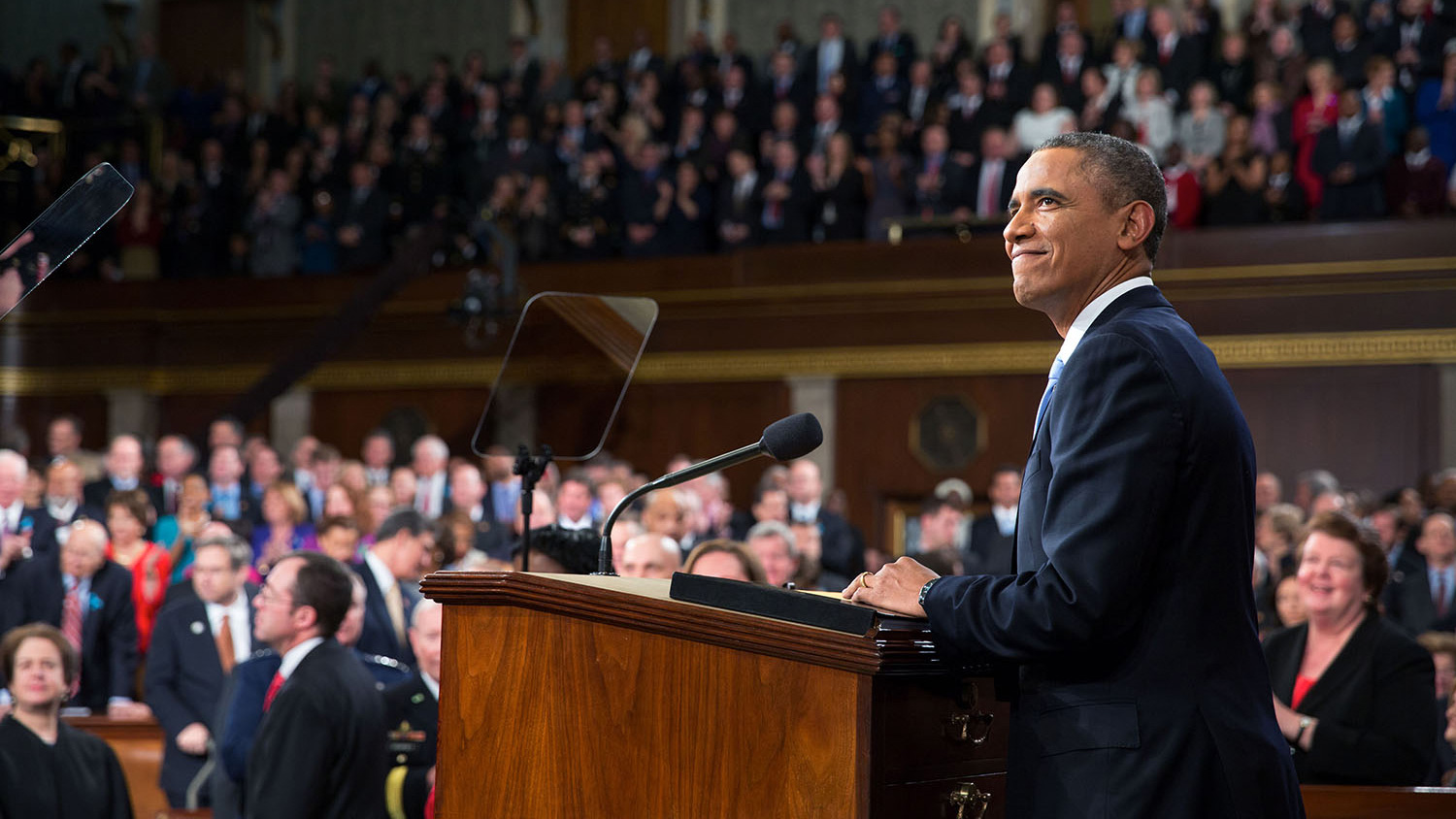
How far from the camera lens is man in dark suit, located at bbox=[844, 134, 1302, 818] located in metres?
1.97

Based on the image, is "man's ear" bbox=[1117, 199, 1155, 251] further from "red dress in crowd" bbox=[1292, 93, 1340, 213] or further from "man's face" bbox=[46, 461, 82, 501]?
"red dress in crowd" bbox=[1292, 93, 1340, 213]

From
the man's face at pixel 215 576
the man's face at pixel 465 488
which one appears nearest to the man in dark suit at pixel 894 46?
the man's face at pixel 465 488

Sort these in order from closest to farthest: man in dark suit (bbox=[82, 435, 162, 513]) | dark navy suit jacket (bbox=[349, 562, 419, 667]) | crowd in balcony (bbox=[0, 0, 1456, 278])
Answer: dark navy suit jacket (bbox=[349, 562, 419, 667]), man in dark suit (bbox=[82, 435, 162, 513]), crowd in balcony (bbox=[0, 0, 1456, 278])

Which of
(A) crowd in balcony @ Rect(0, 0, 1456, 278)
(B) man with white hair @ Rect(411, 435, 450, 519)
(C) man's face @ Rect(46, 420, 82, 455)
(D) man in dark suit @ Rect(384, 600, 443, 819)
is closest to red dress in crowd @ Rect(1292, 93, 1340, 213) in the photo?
(A) crowd in balcony @ Rect(0, 0, 1456, 278)

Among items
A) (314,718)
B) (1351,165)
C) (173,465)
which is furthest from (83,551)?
(1351,165)

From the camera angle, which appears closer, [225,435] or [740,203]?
[225,435]

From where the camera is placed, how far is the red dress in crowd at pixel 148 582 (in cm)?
715

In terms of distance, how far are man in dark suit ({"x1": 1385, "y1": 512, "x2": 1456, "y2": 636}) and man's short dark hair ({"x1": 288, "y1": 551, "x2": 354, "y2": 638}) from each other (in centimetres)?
473

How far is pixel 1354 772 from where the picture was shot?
12.0 ft

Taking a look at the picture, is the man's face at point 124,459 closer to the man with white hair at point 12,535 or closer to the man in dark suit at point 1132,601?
the man with white hair at point 12,535

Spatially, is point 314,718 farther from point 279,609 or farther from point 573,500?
point 573,500

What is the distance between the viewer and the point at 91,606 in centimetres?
684

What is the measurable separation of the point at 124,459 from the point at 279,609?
560cm

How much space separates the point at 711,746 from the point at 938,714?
293 millimetres
